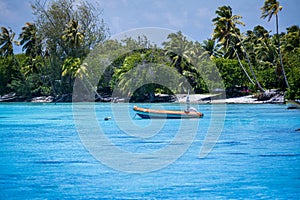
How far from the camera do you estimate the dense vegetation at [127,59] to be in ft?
204

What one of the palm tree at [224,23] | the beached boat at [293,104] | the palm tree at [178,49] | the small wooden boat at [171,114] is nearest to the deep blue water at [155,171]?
the small wooden boat at [171,114]

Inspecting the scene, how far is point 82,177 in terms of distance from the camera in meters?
14.6

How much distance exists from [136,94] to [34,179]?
51.8m

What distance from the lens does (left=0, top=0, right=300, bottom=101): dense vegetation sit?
62094 millimetres

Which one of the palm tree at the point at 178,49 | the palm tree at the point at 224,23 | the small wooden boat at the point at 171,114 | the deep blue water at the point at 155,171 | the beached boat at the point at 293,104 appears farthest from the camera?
the palm tree at the point at 178,49

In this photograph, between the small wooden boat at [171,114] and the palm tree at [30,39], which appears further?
the palm tree at [30,39]

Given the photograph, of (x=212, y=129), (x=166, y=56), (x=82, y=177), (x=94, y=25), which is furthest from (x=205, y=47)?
(x=82, y=177)

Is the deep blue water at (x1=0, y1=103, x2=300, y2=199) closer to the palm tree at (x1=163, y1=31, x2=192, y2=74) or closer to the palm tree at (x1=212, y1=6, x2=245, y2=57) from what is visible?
the palm tree at (x1=212, y1=6, x2=245, y2=57)

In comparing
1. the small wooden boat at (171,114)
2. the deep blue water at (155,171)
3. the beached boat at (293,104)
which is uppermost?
the beached boat at (293,104)

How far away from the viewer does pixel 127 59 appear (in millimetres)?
66250

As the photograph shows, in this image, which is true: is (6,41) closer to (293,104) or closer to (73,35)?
(73,35)

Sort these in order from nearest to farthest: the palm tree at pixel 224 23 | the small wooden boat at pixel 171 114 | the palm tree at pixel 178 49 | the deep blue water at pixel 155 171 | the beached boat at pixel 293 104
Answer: the deep blue water at pixel 155 171, the small wooden boat at pixel 171 114, the beached boat at pixel 293 104, the palm tree at pixel 224 23, the palm tree at pixel 178 49

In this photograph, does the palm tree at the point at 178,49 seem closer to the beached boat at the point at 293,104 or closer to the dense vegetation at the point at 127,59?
the dense vegetation at the point at 127,59

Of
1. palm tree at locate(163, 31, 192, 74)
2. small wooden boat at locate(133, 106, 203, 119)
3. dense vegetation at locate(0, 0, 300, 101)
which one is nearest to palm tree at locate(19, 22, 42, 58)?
dense vegetation at locate(0, 0, 300, 101)
